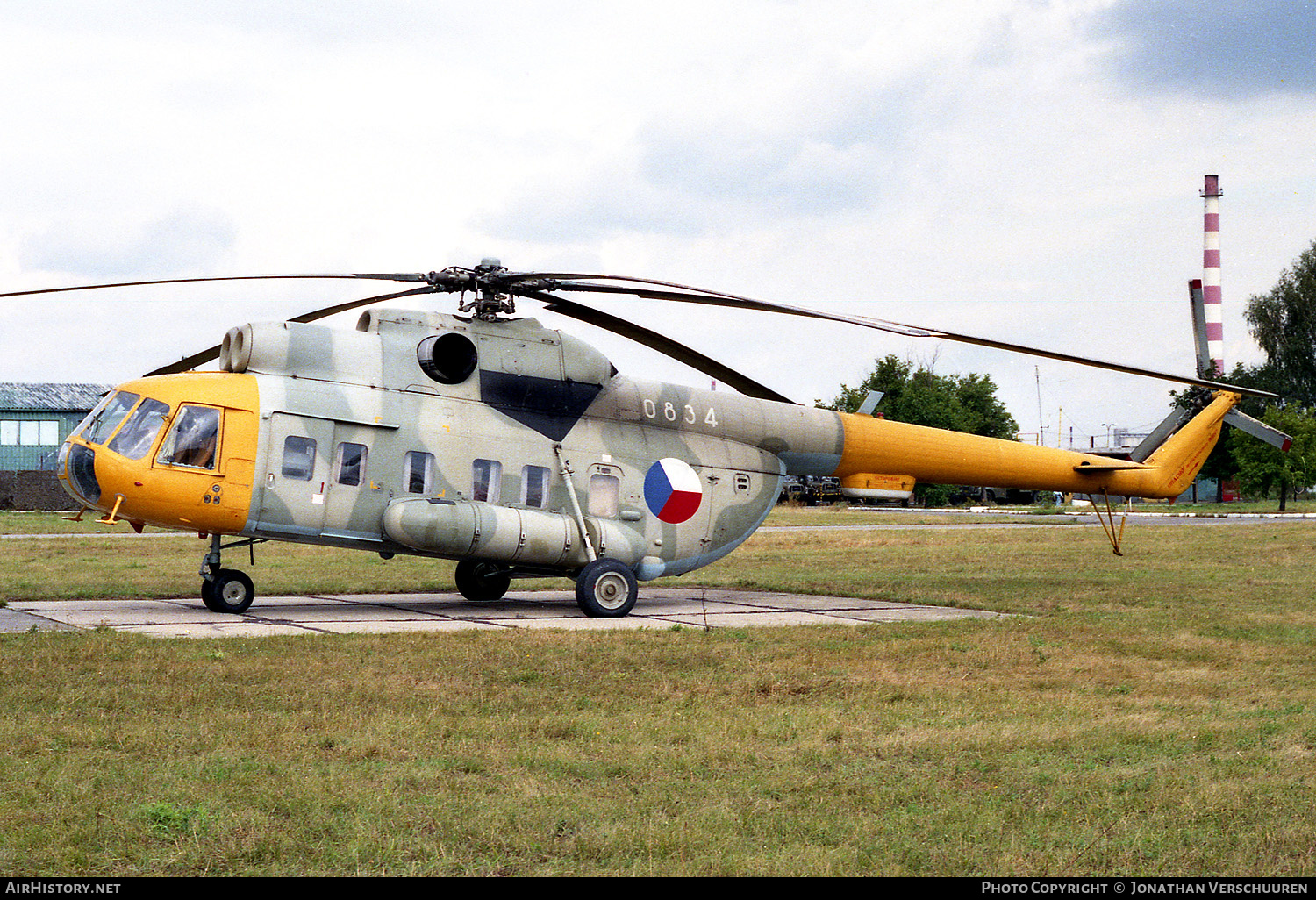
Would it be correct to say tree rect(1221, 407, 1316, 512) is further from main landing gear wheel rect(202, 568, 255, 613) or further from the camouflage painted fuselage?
main landing gear wheel rect(202, 568, 255, 613)

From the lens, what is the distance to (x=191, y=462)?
15.1m

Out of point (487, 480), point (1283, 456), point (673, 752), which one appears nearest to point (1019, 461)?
point (487, 480)

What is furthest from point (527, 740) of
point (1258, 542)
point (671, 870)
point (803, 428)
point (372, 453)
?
point (1258, 542)

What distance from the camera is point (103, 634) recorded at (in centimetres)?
1300

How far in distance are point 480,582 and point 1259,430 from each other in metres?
14.3

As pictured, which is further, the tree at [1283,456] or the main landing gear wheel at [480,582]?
the tree at [1283,456]

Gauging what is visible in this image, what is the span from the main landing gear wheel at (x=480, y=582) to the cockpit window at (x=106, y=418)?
18.5ft

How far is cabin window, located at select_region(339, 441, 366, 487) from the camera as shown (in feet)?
52.1

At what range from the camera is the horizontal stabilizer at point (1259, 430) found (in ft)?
69.5

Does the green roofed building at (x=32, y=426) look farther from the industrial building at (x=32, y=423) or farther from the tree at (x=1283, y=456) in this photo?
the tree at (x=1283, y=456)

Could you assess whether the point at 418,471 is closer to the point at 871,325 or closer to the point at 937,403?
the point at 871,325

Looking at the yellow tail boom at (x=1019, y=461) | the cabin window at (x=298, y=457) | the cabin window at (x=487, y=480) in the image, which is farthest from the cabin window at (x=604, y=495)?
the yellow tail boom at (x=1019, y=461)

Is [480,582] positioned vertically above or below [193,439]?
below

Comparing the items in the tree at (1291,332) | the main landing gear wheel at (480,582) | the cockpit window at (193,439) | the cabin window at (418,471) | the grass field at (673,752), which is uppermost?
the tree at (1291,332)
